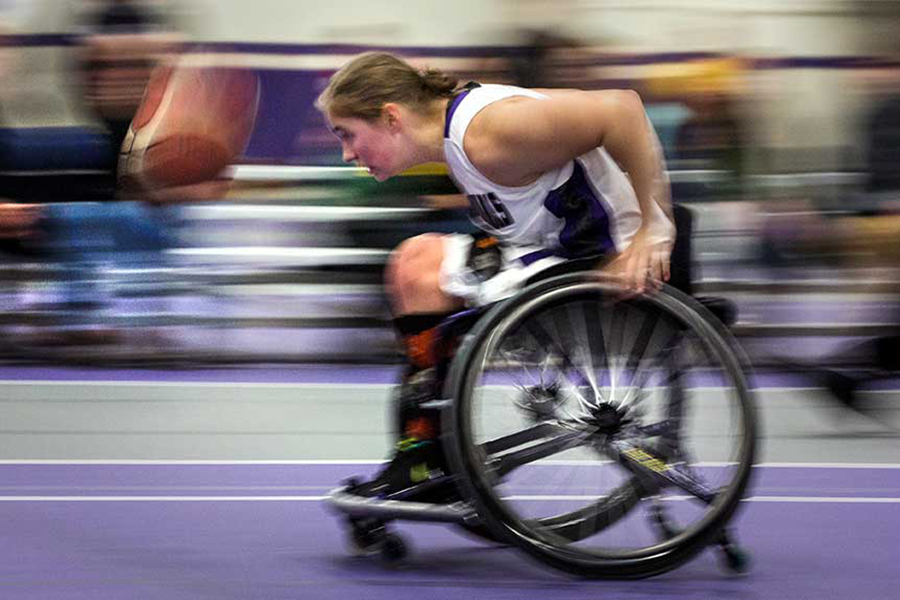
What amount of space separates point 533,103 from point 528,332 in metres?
0.39

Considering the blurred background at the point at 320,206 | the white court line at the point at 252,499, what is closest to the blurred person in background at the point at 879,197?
the blurred background at the point at 320,206

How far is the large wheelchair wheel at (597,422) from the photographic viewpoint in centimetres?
282

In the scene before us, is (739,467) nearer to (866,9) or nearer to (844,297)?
(844,297)

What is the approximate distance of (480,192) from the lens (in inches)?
117

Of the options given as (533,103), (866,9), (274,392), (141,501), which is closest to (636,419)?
(533,103)

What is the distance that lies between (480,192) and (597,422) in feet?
1.49

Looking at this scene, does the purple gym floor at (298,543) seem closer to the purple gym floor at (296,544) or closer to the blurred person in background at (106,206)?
the purple gym floor at (296,544)

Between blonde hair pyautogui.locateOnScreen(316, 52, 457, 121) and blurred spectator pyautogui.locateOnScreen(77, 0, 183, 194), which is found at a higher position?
blurred spectator pyautogui.locateOnScreen(77, 0, 183, 194)

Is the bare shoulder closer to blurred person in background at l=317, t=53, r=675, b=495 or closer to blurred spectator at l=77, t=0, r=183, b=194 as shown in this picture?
blurred person in background at l=317, t=53, r=675, b=495

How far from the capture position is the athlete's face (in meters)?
2.98

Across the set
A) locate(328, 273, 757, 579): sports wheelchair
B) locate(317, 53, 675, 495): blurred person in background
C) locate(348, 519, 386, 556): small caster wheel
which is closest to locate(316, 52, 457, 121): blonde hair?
locate(317, 53, 675, 495): blurred person in background

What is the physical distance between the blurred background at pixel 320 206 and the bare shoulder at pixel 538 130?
247 cm

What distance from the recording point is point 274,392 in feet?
16.7

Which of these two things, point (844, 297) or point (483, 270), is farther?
point (844, 297)
